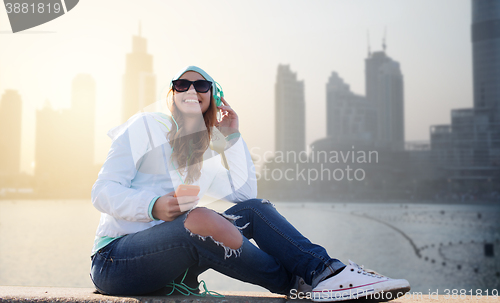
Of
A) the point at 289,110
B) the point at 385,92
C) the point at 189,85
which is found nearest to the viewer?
the point at 189,85

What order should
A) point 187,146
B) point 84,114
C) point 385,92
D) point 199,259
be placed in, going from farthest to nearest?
point 385,92, point 84,114, point 187,146, point 199,259

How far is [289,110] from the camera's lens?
10912 cm

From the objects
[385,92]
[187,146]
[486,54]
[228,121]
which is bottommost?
[187,146]

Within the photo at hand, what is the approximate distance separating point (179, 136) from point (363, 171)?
8457 cm

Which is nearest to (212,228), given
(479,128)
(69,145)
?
(69,145)

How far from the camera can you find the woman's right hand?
114 centimetres

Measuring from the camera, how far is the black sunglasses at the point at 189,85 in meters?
1.58

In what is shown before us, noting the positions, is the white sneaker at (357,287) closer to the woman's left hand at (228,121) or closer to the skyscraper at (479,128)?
the woman's left hand at (228,121)

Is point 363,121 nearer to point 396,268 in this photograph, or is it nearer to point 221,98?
point 396,268

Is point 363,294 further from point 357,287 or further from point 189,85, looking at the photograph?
point 189,85

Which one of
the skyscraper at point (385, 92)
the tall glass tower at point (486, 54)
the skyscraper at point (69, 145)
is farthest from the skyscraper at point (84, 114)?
the tall glass tower at point (486, 54)

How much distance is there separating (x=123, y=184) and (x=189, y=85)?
0.55 metres

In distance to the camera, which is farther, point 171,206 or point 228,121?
point 228,121

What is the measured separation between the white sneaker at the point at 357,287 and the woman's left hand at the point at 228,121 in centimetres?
85
